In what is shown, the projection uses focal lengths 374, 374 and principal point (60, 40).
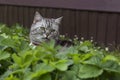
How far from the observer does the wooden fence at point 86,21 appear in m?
6.96

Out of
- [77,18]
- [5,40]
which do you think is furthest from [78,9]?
[5,40]

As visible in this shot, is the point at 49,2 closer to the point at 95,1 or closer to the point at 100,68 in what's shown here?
the point at 95,1

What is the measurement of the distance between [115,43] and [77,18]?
970mm

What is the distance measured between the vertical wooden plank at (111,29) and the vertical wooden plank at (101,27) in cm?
8

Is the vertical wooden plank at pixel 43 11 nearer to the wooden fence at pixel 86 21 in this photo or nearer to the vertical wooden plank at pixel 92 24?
the wooden fence at pixel 86 21

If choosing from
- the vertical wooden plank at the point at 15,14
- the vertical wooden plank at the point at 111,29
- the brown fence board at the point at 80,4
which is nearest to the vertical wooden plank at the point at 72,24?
the brown fence board at the point at 80,4

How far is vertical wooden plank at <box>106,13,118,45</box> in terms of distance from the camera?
6918 mm

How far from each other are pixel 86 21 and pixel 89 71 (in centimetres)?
535

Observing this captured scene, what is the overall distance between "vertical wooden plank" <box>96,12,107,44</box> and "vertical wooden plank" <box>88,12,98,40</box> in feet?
0.24

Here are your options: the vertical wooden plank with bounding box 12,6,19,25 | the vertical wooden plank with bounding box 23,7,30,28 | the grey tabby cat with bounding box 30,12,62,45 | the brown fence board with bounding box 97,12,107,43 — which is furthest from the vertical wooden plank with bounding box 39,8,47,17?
the grey tabby cat with bounding box 30,12,62,45

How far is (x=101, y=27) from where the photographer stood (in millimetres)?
7117

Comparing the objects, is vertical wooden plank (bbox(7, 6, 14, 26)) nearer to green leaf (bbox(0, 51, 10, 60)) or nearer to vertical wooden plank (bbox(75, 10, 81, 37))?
vertical wooden plank (bbox(75, 10, 81, 37))

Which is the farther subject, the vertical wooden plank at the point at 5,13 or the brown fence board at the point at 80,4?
the vertical wooden plank at the point at 5,13

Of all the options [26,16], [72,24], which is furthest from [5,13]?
[72,24]
